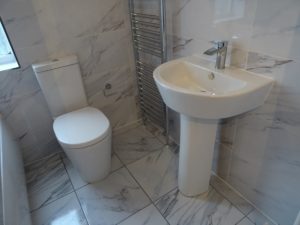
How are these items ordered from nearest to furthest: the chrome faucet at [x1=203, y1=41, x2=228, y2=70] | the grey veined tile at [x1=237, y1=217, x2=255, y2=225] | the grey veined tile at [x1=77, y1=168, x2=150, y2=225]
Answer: the chrome faucet at [x1=203, y1=41, x2=228, y2=70] < the grey veined tile at [x1=237, y1=217, x2=255, y2=225] < the grey veined tile at [x1=77, y1=168, x2=150, y2=225]

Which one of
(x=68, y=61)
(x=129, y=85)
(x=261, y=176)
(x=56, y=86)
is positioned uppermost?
(x=68, y=61)

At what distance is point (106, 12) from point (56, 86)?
2.22 feet

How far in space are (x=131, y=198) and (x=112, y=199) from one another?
0.43ft

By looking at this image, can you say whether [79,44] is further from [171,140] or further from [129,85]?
[171,140]

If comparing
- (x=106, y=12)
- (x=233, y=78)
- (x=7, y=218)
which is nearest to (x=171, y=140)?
(x=233, y=78)

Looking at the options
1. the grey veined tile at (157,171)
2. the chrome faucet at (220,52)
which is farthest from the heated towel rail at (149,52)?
the chrome faucet at (220,52)

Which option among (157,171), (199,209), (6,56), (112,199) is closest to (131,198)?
(112,199)

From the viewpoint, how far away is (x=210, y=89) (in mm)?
1192

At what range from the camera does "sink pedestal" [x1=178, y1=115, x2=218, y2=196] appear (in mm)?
1187

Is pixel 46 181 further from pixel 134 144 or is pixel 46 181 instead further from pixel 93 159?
pixel 134 144

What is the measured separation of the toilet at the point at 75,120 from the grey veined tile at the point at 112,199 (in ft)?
0.27

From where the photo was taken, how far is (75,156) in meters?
1.41

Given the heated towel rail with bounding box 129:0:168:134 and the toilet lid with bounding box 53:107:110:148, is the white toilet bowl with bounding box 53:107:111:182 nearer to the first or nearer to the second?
the toilet lid with bounding box 53:107:110:148

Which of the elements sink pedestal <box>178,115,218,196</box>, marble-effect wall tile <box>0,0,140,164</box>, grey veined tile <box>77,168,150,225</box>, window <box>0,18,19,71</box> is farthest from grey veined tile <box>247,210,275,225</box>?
window <box>0,18,19,71</box>
